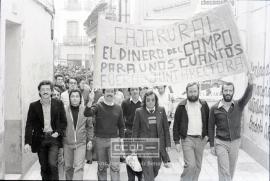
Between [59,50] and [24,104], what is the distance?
48.9 metres

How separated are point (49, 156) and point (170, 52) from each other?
2.44 meters

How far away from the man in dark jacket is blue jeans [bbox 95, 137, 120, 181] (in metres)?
0.64

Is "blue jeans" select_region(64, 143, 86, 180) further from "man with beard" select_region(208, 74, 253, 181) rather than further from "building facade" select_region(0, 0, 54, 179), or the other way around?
"man with beard" select_region(208, 74, 253, 181)

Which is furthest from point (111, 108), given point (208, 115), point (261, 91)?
point (261, 91)

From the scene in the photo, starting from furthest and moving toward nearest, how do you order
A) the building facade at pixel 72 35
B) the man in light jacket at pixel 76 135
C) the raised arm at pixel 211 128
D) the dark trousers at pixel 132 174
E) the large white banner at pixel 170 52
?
the building facade at pixel 72 35, the dark trousers at pixel 132 174, the man in light jacket at pixel 76 135, the raised arm at pixel 211 128, the large white banner at pixel 170 52

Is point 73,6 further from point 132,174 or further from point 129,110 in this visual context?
point 132,174

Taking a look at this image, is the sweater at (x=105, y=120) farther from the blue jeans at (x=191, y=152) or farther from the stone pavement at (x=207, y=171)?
the stone pavement at (x=207, y=171)

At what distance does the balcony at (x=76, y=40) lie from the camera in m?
58.4

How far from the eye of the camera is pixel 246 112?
1216 cm

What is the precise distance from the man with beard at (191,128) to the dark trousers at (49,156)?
1.88 meters

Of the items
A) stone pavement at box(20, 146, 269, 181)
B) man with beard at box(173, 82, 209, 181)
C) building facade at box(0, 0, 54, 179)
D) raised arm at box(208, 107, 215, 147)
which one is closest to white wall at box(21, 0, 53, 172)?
building facade at box(0, 0, 54, 179)

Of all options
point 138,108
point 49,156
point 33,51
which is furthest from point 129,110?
point 49,156

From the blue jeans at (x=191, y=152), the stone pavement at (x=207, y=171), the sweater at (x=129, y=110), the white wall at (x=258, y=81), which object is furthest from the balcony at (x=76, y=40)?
the blue jeans at (x=191, y=152)

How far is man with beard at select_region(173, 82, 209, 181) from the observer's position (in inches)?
322
